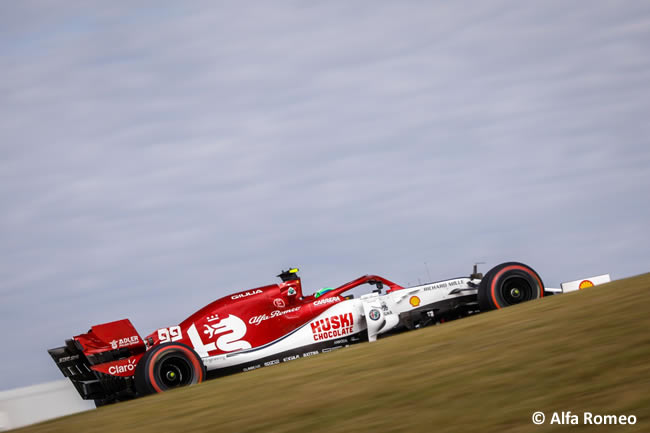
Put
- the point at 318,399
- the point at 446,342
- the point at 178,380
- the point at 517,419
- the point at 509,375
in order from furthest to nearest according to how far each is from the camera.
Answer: the point at 178,380 → the point at 446,342 → the point at 318,399 → the point at 509,375 → the point at 517,419

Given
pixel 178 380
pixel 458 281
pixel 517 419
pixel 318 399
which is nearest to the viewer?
pixel 517 419

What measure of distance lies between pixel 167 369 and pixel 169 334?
1.14 meters

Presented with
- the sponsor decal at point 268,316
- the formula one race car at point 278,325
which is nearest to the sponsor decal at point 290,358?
the formula one race car at point 278,325

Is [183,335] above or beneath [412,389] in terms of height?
above

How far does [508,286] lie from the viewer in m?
11.1

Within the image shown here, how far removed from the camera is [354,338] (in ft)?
36.9

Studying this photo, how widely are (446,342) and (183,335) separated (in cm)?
477

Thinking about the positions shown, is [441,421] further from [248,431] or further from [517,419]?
[248,431]

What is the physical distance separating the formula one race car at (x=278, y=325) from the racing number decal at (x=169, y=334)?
15mm

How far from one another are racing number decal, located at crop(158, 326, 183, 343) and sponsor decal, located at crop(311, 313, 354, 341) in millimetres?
2027

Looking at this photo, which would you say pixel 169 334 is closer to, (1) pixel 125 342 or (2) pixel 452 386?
(1) pixel 125 342

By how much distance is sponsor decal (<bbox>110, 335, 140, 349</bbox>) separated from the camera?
10500 mm

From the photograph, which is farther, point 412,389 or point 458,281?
point 458,281

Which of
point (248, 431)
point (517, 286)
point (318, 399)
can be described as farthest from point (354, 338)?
point (248, 431)
